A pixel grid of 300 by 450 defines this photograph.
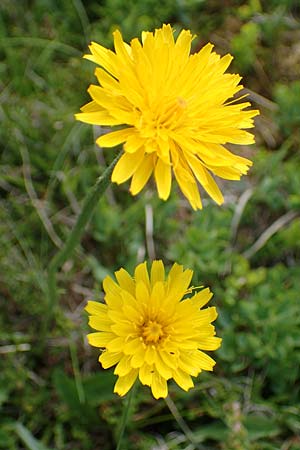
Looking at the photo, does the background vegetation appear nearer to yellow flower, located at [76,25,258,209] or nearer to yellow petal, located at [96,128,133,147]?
yellow flower, located at [76,25,258,209]

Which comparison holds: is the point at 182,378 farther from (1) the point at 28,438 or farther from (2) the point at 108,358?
(1) the point at 28,438

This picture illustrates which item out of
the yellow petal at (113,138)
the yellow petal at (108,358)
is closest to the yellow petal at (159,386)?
the yellow petal at (108,358)

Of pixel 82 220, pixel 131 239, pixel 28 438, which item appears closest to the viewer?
pixel 82 220

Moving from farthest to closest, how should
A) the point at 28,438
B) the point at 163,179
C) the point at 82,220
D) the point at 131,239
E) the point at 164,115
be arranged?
the point at 131,239
the point at 28,438
the point at 82,220
the point at 164,115
the point at 163,179

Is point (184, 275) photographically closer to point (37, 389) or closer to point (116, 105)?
point (116, 105)

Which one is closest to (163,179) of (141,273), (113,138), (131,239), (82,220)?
(113,138)

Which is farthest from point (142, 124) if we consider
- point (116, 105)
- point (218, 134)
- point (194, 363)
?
point (194, 363)

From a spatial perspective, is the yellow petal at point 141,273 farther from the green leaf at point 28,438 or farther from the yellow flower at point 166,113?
the green leaf at point 28,438
